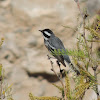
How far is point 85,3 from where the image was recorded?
339 inches

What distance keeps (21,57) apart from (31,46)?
405 mm

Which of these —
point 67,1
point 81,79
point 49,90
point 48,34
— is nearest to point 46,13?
point 67,1

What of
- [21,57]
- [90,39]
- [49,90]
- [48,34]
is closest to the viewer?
[90,39]

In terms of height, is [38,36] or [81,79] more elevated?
[38,36]

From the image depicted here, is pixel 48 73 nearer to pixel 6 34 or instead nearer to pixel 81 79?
pixel 6 34

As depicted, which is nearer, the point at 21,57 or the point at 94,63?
the point at 94,63

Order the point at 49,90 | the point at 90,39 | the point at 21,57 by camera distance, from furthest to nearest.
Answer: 1. the point at 21,57
2. the point at 49,90
3. the point at 90,39

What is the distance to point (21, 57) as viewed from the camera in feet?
27.8

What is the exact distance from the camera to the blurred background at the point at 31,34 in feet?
26.9

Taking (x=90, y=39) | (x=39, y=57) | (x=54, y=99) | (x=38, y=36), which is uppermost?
(x=38, y=36)

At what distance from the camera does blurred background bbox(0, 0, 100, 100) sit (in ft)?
26.9

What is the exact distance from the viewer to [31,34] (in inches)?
339

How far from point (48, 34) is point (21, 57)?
415 cm

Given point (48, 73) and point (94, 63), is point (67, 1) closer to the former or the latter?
point (48, 73)
